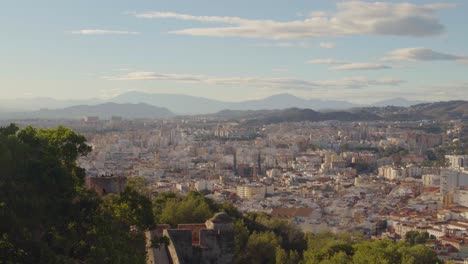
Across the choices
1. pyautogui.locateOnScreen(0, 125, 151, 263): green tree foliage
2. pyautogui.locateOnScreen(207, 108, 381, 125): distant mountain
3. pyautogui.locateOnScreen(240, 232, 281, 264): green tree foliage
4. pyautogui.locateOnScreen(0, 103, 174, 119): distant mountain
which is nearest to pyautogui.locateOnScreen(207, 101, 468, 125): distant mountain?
pyautogui.locateOnScreen(207, 108, 381, 125): distant mountain

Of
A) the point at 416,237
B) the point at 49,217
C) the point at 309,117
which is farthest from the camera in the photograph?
the point at 309,117

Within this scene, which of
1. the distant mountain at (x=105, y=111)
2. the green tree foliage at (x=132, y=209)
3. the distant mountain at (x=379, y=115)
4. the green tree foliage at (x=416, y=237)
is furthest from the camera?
the distant mountain at (x=105, y=111)

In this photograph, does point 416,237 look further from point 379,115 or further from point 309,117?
point 379,115

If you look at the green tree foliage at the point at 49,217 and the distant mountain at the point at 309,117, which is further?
the distant mountain at the point at 309,117

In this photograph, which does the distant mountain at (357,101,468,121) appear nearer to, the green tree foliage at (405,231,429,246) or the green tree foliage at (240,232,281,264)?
the green tree foliage at (405,231,429,246)

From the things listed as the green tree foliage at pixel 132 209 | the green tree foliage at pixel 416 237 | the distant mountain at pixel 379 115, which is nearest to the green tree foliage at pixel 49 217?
the green tree foliage at pixel 132 209

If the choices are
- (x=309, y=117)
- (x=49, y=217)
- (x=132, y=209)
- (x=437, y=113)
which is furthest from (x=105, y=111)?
(x=49, y=217)

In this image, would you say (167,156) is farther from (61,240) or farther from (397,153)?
(61,240)

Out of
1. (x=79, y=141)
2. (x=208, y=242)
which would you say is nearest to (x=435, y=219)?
(x=208, y=242)

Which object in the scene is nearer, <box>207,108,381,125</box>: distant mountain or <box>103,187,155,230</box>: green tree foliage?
<box>103,187,155,230</box>: green tree foliage

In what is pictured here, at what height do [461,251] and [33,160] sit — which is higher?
[33,160]

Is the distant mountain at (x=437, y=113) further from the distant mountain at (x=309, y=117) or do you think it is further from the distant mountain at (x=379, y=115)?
the distant mountain at (x=309, y=117)
